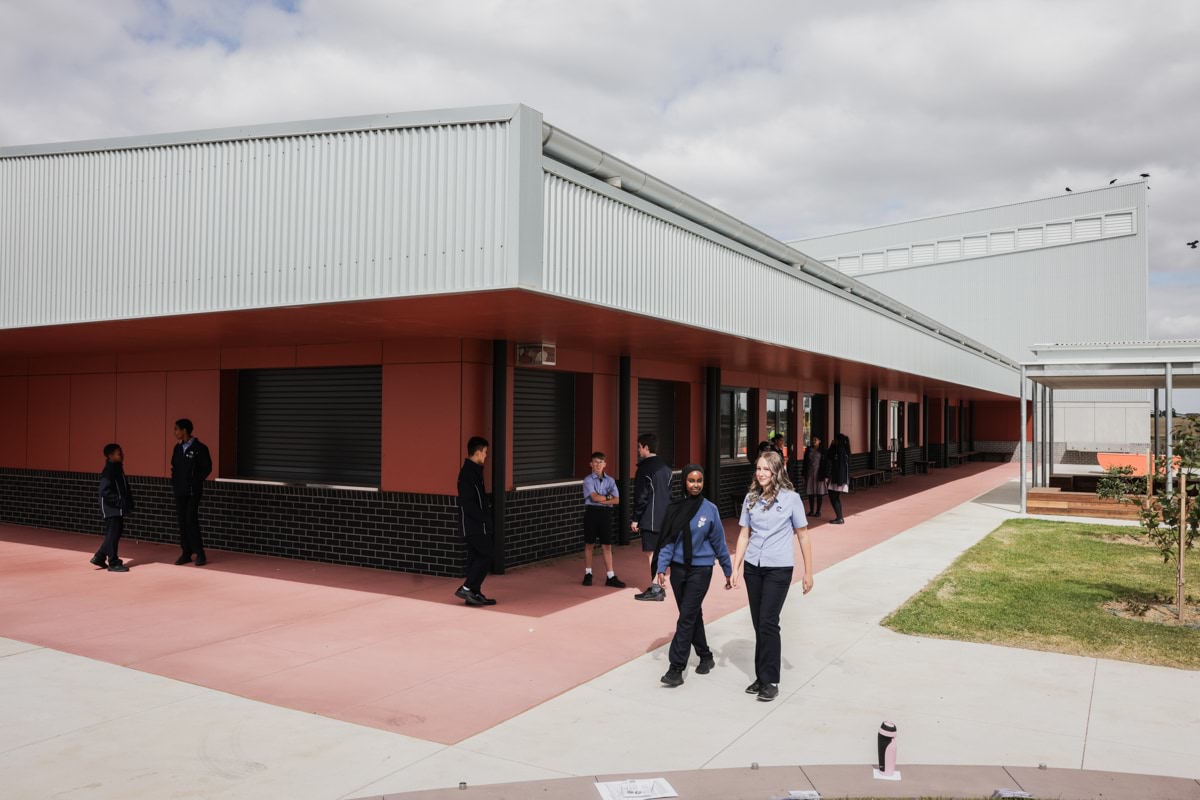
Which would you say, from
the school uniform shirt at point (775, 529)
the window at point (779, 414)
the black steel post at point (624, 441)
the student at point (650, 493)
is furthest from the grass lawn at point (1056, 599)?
the window at point (779, 414)

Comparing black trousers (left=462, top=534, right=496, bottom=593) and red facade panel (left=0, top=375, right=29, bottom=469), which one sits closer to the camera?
black trousers (left=462, top=534, right=496, bottom=593)

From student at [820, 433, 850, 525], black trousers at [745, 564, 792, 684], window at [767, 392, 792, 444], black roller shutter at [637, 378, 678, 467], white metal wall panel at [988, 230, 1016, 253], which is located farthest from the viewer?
white metal wall panel at [988, 230, 1016, 253]

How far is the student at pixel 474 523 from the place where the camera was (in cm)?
888

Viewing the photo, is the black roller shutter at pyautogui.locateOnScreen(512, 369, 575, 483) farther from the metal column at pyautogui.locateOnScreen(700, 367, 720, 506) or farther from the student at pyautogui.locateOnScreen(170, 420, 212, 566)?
the student at pyautogui.locateOnScreen(170, 420, 212, 566)

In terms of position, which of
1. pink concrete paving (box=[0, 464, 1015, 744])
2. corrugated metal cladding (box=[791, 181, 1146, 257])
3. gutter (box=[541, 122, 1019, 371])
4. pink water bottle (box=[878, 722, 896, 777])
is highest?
corrugated metal cladding (box=[791, 181, 1146, 257])

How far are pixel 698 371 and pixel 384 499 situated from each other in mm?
7111

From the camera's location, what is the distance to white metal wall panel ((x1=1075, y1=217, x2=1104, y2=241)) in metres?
44.0

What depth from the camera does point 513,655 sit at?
23.9ft

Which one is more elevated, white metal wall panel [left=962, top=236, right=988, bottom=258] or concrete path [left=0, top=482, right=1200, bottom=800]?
white metal wall panel [left=962, top=236, right=988, bottom=258]

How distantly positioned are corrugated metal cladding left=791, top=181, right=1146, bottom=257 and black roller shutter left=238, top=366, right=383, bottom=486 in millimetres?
43305

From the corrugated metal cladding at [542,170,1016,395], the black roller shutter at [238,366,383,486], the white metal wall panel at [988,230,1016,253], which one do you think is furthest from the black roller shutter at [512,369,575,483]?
the white metal wall panel at [988,230,1016,253]

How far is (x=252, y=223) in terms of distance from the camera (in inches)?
330

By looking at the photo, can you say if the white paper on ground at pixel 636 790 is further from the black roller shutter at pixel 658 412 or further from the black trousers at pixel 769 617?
the black roller shutter at pixel 658 412

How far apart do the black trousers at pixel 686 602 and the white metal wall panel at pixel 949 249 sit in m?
46.2
